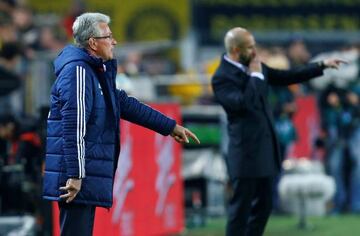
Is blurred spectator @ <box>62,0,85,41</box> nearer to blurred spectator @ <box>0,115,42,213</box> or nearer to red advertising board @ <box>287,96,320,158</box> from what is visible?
red advertising board @ <box>287,96,320,158</box>

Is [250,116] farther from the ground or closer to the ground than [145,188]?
farther from the ground

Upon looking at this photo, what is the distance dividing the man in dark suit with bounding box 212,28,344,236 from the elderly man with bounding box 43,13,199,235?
97.1 inches

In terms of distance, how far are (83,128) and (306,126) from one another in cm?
1058

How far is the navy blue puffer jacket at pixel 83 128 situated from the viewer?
26.6 feet

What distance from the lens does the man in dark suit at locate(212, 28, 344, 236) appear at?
10.9 meters

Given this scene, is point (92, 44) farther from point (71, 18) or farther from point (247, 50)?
point (71, 18)

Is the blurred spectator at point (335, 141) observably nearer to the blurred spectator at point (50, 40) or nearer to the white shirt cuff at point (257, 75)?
the blurred spectator at point (50, 40)

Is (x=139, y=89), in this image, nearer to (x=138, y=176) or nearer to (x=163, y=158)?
(x=163, y=158)

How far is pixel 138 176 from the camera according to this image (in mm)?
13227

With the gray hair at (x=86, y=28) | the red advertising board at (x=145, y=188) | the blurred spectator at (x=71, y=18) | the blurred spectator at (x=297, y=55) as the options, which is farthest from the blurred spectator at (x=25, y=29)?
the gray hair at (x=86, y=28)

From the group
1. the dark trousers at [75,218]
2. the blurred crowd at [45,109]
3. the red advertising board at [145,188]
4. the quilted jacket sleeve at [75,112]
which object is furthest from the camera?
the blurred crowd at [45,109]

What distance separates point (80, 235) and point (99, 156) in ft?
1.67

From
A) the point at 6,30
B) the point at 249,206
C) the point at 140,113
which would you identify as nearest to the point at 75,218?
the point at 140,113

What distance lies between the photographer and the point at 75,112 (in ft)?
26.7
